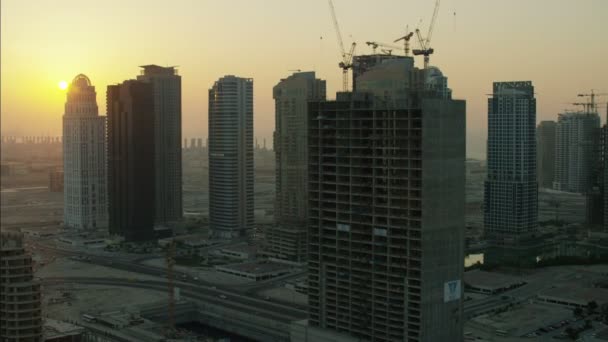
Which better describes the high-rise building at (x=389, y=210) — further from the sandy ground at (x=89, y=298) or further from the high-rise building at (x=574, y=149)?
the high-rise building at (x=574, y=149)

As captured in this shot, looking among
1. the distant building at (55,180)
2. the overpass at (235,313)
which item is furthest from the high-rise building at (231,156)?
the overpass at (235,313)

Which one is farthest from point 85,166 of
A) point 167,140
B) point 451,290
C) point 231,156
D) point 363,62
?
point 451,290

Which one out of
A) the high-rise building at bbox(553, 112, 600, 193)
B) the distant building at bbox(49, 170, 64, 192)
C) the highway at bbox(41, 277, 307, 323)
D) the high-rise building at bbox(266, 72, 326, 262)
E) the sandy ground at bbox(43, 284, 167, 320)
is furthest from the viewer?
the high-rise building at bbox(553, 112, 600, 193)

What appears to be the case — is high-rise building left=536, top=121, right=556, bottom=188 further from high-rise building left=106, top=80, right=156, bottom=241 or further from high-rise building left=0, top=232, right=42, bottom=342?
high-rise building left=0, top=232, right=42, bottom=342

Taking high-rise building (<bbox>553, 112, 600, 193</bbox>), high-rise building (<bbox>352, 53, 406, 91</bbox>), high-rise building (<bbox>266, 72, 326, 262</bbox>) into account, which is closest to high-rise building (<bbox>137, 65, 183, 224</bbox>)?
high-rise building (<bbox>266, 72, 326, 262</bbox>)

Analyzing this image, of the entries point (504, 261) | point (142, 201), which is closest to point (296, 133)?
point (142, 201)

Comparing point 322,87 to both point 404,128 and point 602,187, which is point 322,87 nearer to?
point 602,187
